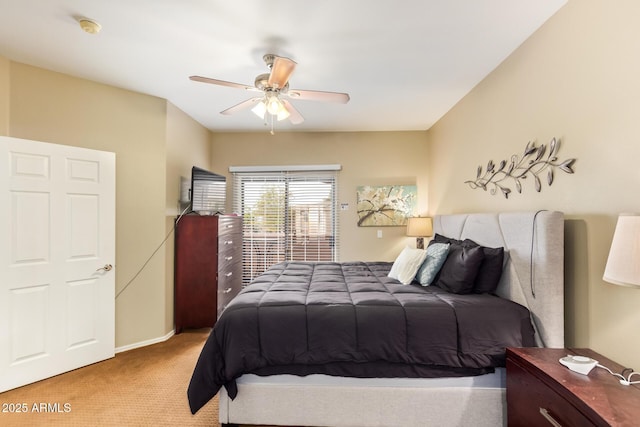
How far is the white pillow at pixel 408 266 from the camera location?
242 cm

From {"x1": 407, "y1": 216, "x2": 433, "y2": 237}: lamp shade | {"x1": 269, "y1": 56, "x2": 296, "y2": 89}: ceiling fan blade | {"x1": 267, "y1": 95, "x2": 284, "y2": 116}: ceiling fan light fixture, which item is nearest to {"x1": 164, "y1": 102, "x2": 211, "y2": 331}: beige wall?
{"x1": 267, "y1": 95, "x2": 284, "y2": 116}: ceiling fan light fixture

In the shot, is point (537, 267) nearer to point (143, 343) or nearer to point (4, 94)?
point (143, 343)

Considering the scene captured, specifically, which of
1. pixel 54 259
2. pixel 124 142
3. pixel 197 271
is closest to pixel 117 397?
pixel 54 259

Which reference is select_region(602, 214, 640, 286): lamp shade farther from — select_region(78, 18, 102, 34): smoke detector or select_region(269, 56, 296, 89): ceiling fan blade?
select_region(78, 18, 102, 34): smoke detector

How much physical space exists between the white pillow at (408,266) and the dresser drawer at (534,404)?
0.93 m

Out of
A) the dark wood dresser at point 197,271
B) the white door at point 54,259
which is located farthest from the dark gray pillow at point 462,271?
the white door at point 54,259

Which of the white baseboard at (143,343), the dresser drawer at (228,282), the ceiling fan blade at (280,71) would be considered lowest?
the white baseboard at (143,343)

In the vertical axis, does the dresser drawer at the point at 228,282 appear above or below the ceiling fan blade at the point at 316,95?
below

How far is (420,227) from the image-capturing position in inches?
153

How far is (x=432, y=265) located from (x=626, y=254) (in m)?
1.30

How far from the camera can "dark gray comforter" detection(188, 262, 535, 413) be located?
172 cm

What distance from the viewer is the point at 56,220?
244cm

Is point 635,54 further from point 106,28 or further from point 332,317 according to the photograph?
point 106,28

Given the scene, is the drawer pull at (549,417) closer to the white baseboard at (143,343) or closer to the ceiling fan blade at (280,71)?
the ceiling fan blade at (280,71)
